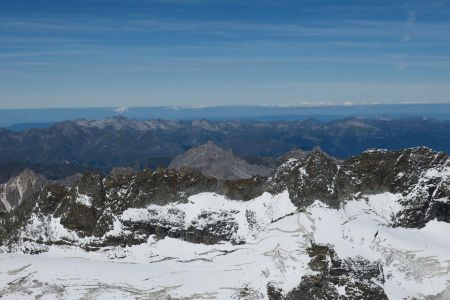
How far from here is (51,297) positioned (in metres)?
124

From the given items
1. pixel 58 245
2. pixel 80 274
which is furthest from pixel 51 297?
pixel 58 245

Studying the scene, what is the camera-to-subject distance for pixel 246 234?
150750mm

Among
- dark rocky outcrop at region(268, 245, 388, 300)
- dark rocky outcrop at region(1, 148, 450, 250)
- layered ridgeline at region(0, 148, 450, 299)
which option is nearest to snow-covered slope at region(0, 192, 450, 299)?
layered ridgeline at region(0, 148, 450, 299)

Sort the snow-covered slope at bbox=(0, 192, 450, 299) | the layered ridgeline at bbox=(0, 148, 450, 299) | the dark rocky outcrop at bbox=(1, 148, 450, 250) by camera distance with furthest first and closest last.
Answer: the dark rocky outcrop at bbox=(1, 148, 450, 250) → the snow-covered slope at bbox=(0, 192, 450, 299) → the layered ridgeline at bbox=(0, 148, 450, 299)

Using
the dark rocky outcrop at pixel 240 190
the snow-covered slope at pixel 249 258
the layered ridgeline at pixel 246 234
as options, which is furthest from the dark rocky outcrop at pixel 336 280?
the dark rocky outcrop at pixel 240 190

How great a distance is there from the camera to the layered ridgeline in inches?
4774

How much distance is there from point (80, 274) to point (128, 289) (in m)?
14.9

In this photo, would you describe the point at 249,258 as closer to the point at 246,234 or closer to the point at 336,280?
the point at 246,234

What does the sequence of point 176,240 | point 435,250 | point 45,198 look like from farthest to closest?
point 45,198, point 176,240, point 435,250

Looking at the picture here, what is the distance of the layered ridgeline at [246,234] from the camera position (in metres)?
121

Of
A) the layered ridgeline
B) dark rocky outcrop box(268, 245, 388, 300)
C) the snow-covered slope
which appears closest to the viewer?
dark rocky outcrop box(268, 245, 388, 300)

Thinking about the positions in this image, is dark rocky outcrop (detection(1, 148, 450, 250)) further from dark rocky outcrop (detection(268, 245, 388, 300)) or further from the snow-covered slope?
dark rocky outcrop (detection(268, 245, 388, 300))

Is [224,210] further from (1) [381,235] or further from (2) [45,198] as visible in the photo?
(2) [45,198]

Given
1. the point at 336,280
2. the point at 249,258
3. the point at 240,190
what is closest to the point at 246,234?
the point at 240,190
